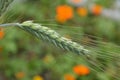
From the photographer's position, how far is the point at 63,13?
3.13 m

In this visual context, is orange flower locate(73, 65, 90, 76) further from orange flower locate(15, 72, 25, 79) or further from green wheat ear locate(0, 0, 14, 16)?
green wheat ear locate(0, 0, 14, 16)

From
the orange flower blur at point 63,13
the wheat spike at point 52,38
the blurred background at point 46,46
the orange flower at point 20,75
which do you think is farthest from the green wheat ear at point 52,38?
the orange flower blur at point 63,13

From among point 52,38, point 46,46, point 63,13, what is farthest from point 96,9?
point 52,38

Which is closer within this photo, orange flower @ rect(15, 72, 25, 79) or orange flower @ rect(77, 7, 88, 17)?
orange flower @ rect(15, 72, 25, 79)

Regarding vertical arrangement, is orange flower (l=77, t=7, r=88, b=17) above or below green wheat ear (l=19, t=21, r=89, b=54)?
below

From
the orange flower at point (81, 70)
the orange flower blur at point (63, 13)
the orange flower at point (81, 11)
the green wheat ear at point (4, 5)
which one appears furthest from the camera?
the orange flower at point (81, 11)

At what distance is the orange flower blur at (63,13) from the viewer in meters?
3.09

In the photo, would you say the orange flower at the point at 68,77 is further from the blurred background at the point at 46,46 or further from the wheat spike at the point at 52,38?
the wheat spike at the point at 52,38

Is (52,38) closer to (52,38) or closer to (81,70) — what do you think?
(52,38)

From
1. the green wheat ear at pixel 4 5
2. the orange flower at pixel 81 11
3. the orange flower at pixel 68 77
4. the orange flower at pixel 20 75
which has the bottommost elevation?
the orange flower at pixel 68 77

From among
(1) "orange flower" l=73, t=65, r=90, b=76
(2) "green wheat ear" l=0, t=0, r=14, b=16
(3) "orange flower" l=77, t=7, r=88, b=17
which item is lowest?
(1) "orange flower" l=73, t=65, r=90, b=76

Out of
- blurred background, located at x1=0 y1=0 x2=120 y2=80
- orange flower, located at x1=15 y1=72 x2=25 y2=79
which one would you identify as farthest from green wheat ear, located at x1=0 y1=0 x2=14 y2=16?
orange flower, located at x1=15 y1=72 x2=25 y2=79

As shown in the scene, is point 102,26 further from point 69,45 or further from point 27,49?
point 69,45

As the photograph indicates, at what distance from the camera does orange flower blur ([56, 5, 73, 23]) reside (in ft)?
10.1
